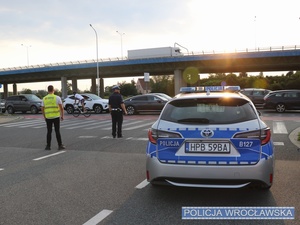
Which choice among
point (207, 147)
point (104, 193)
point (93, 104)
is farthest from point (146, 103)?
point (207, 147)

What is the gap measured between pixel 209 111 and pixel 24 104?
27098 millimetres

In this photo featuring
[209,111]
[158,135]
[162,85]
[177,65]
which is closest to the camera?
[158,135]

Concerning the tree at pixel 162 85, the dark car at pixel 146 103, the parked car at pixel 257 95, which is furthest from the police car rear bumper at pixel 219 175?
the tree at pixel 162 85

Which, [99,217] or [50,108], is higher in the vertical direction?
[50,108]

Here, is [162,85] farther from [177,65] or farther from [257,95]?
[257,95]

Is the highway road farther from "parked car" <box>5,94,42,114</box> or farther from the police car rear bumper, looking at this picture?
"parked car" <box>5,94,42,114</box>

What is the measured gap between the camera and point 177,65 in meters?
51.6

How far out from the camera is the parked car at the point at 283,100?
21141mm

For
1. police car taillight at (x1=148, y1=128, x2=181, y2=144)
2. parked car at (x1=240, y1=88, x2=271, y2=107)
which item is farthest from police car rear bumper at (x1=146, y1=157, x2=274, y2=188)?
parked car at (x1=240, y1=88, x2=271, y2=107)

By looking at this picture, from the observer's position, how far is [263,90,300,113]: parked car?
69.4 feet

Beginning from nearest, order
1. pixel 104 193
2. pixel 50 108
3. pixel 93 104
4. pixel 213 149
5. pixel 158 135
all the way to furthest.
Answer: pixel 213 149
pixel 158 135
pixel 104 193
pixel 50 108
pixel 93 104

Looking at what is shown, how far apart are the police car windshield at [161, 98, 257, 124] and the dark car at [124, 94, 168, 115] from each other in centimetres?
1733

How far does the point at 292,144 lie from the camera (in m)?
9.14

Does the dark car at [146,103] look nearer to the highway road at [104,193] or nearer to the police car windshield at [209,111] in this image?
the highway road at [104,193]
